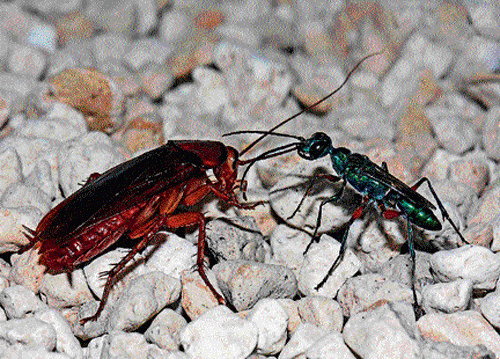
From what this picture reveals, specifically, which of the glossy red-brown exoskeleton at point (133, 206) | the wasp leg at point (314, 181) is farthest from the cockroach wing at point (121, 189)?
the wasp leg at point (314, 181)

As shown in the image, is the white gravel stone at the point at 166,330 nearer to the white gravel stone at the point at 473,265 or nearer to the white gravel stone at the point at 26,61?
the white gravel stone at the point at 473,265

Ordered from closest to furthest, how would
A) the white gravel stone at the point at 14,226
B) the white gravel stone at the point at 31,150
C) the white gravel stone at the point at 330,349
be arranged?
the white gravel stone at the point at 330,349 → the white gravel stone at the point at 14,226 → the white gravel stone at the point at 31,150

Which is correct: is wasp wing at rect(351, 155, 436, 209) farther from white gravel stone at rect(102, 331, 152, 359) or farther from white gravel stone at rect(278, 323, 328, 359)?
white gravel stone at rect(102, 331, 152, 359)

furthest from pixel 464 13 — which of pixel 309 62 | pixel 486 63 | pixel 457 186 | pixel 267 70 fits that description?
pixel 457 186

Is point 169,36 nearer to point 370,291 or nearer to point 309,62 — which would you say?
point 309,62

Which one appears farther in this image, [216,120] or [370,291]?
[216,120]

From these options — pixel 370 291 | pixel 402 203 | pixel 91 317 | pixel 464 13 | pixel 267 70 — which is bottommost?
pixel 91 317

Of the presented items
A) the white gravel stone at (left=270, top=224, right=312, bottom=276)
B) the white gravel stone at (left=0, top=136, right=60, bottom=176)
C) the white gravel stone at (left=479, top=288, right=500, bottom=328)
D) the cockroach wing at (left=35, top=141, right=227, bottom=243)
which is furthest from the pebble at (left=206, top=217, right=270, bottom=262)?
the white gravel stone at (left=0, top=136, right=60, bottom=176)

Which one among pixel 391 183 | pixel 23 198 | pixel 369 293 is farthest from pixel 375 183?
pixel 23 198
